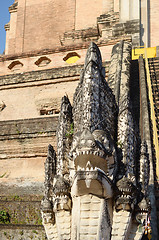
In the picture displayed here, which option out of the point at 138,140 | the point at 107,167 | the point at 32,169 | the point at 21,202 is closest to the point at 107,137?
the point at 107,167

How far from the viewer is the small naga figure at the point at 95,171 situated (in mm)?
3441

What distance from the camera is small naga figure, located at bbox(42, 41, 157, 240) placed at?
11.3 ft

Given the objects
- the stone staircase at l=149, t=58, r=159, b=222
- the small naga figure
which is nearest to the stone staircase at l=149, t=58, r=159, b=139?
the stone staircase at l=149, t=58, r=159, b=222

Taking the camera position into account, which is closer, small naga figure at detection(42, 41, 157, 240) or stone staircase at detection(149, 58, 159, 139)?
small naga figure at detection(42, 41, 157, 240)

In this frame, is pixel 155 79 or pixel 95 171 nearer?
pixel 95 171

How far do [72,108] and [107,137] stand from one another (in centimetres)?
81

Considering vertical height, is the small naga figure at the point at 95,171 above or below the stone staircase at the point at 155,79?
below

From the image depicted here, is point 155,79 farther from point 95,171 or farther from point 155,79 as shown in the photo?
point 95,171

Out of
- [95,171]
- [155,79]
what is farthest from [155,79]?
[95,171]

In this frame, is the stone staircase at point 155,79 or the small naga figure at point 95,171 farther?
the stone staircase at point 155,79

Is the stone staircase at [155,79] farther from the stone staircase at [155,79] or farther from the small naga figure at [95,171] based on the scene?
the small naga figure at [95,171]

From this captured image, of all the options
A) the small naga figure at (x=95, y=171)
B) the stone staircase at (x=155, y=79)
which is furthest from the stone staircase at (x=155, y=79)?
the small naga figure at (x=95, y=171)

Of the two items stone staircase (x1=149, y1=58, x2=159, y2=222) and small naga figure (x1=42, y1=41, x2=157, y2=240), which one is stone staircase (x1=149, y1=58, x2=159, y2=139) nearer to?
stone staircase (x1=149, y1=58, x2=159, y2=222)

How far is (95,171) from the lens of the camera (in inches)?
132
